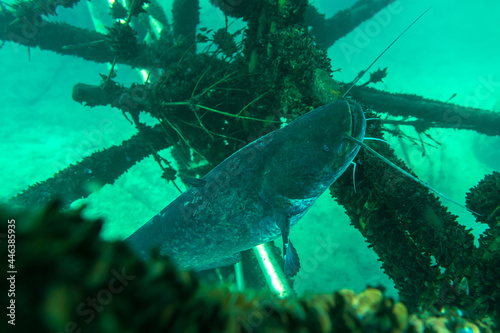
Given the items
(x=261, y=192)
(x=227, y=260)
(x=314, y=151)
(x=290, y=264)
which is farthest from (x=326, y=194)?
(x=314, y=151)

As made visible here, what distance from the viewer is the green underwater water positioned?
36.3 ft

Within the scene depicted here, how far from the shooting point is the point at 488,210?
6.62 feet

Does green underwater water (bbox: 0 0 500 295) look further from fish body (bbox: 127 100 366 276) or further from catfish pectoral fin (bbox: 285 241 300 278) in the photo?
catfish pectoral fin (bbox: 285 241 300 278)

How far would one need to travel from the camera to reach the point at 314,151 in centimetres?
212

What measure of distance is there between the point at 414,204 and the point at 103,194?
1394 centimetres

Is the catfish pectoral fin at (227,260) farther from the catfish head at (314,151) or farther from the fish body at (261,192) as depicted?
the catfish head at (314,151)

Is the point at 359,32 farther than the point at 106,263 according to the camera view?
Yes

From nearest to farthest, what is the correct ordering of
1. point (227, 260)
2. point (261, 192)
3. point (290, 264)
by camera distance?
1. point (261, 192)
2. point (290, 264)
3. point (227, 260)

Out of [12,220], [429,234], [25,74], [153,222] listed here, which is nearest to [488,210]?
[429,234]

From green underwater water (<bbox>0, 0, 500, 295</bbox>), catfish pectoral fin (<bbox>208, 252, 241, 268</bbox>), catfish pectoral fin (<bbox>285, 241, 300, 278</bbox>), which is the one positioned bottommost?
catfish pectoral fin (<bbox>285, 241, 300, 278</bbox>)

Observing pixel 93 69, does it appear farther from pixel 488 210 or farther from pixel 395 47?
pixel 395 47

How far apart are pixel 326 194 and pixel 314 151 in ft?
39.9

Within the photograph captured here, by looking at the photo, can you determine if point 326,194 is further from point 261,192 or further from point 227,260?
point 261,192

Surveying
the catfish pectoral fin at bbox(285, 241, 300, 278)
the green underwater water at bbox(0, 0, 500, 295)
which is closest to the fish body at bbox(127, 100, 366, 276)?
the catfish pectoral fin at bbox(285, 241, 300, 278)
